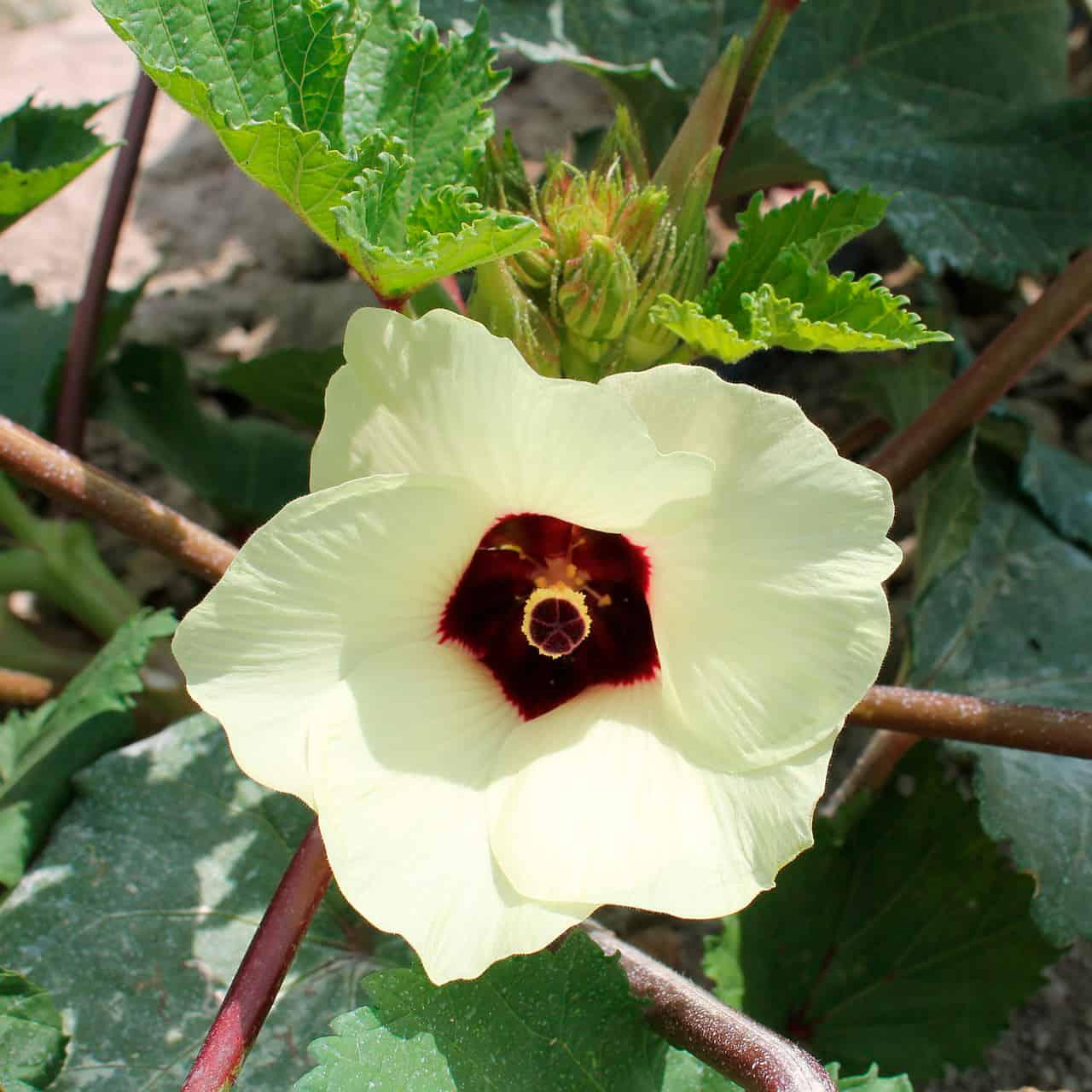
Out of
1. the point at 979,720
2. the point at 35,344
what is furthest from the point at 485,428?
the point at 35,344

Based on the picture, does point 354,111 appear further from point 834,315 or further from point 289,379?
point 289,379

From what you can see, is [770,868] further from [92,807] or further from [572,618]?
[92,807]

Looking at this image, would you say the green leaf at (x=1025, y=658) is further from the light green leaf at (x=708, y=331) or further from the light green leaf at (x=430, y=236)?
the light green leaf at (x=430, y=236)

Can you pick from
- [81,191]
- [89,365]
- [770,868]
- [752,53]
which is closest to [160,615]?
[89,365]

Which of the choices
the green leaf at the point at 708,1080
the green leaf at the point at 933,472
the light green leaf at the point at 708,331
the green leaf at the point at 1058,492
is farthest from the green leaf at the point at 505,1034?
the green leaf at the point at 1058,492

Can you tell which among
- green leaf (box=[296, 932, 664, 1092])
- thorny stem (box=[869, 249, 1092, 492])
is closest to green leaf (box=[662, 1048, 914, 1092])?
green leaf (box=[296, 932, 664, 1092])

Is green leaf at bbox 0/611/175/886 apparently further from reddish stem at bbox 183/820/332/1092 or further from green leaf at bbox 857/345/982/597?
green leaf at bbox 857/345/982/597

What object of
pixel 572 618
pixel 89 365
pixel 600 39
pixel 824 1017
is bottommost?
pixel 824 1017
